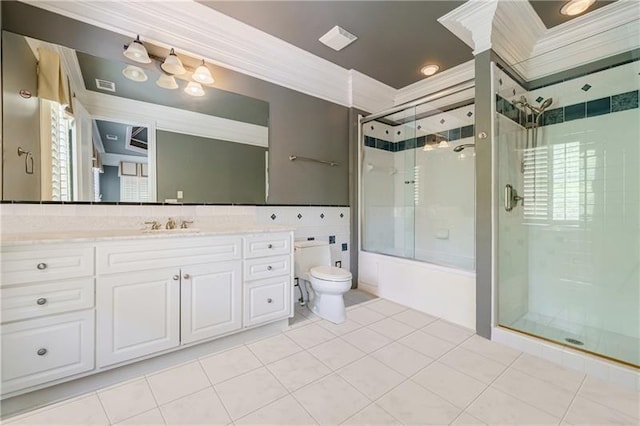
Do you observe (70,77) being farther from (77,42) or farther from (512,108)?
(512,108)

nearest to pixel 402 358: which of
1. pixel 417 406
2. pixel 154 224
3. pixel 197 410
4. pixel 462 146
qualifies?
pixel 417 406

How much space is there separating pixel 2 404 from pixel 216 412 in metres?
1.00

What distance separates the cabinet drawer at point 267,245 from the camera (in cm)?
195

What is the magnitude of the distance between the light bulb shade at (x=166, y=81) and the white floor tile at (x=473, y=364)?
8.98ft

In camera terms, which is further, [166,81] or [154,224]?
[166,81]

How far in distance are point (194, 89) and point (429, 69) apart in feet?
7.63

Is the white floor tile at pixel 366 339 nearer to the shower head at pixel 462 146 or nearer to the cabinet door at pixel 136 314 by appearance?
the cabinet door at pixel 136 314

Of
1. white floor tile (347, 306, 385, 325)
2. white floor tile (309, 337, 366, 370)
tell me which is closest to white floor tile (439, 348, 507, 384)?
white floor tile (309, 337, 366, 370)

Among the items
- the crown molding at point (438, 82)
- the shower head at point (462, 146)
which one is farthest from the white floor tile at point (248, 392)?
the crown molding at point (438, 82)

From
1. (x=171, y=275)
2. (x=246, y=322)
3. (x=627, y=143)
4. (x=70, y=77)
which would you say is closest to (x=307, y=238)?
(x=246, y=322)

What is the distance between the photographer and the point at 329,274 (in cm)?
228

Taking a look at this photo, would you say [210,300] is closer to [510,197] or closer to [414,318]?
[414,318]

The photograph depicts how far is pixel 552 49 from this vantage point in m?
2.28

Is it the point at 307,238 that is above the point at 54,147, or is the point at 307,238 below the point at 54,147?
below
